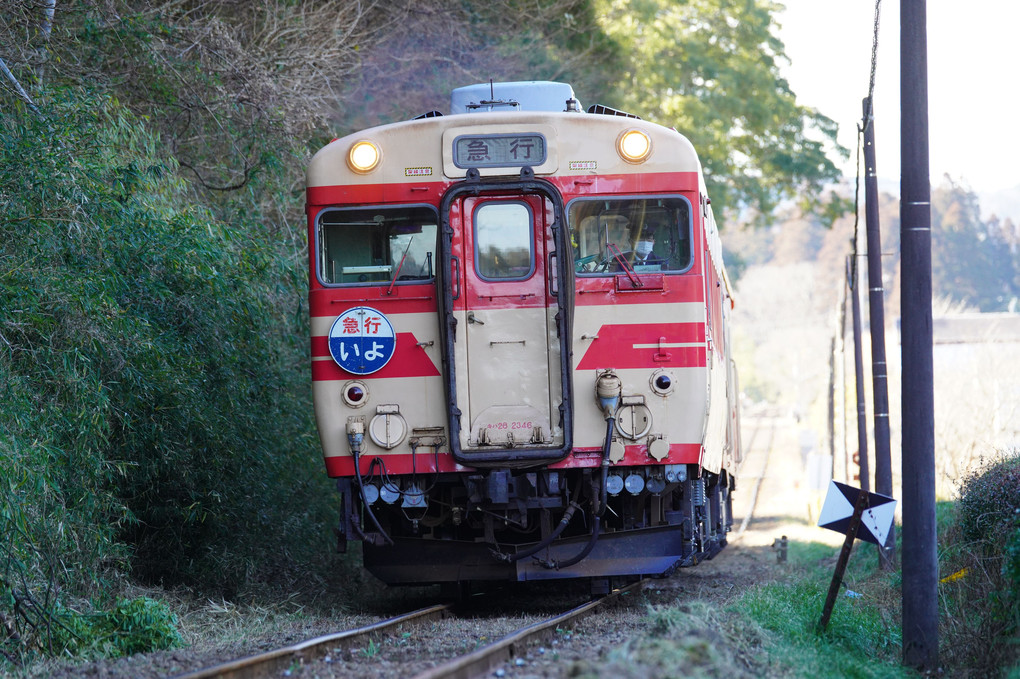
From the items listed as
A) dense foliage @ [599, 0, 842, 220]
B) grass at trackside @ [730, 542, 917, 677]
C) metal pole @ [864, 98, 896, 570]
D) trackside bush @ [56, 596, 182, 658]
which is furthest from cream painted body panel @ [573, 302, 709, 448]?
dense foliage @ [599, 0, 842, 220]

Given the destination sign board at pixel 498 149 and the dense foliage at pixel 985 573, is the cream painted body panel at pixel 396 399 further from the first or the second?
the dense foliage at pixel 985 573

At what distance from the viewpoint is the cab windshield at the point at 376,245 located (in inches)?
350

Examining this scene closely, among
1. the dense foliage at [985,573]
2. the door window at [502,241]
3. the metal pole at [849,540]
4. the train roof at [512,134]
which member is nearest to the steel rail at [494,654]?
the metal pole at [849,540]

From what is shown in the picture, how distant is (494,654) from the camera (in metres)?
6.51

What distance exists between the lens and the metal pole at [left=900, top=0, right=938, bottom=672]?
830 cm

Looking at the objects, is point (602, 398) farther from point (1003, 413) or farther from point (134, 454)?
point (1003, 413)

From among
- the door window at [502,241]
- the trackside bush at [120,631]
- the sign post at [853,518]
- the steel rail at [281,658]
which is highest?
the door window at [502,241]

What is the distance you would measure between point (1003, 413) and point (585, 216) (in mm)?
24878

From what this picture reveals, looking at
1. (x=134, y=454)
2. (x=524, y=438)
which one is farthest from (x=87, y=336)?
(x=524, y=438)

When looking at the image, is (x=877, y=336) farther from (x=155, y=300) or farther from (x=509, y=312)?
(x=155, y=300)

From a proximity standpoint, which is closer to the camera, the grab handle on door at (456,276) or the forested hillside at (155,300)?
the forested hillside at (155,300)

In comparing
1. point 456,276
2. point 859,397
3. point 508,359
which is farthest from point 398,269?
point 859,397

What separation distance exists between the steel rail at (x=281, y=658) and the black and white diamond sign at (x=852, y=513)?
3.42 m

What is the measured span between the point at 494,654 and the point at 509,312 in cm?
294
